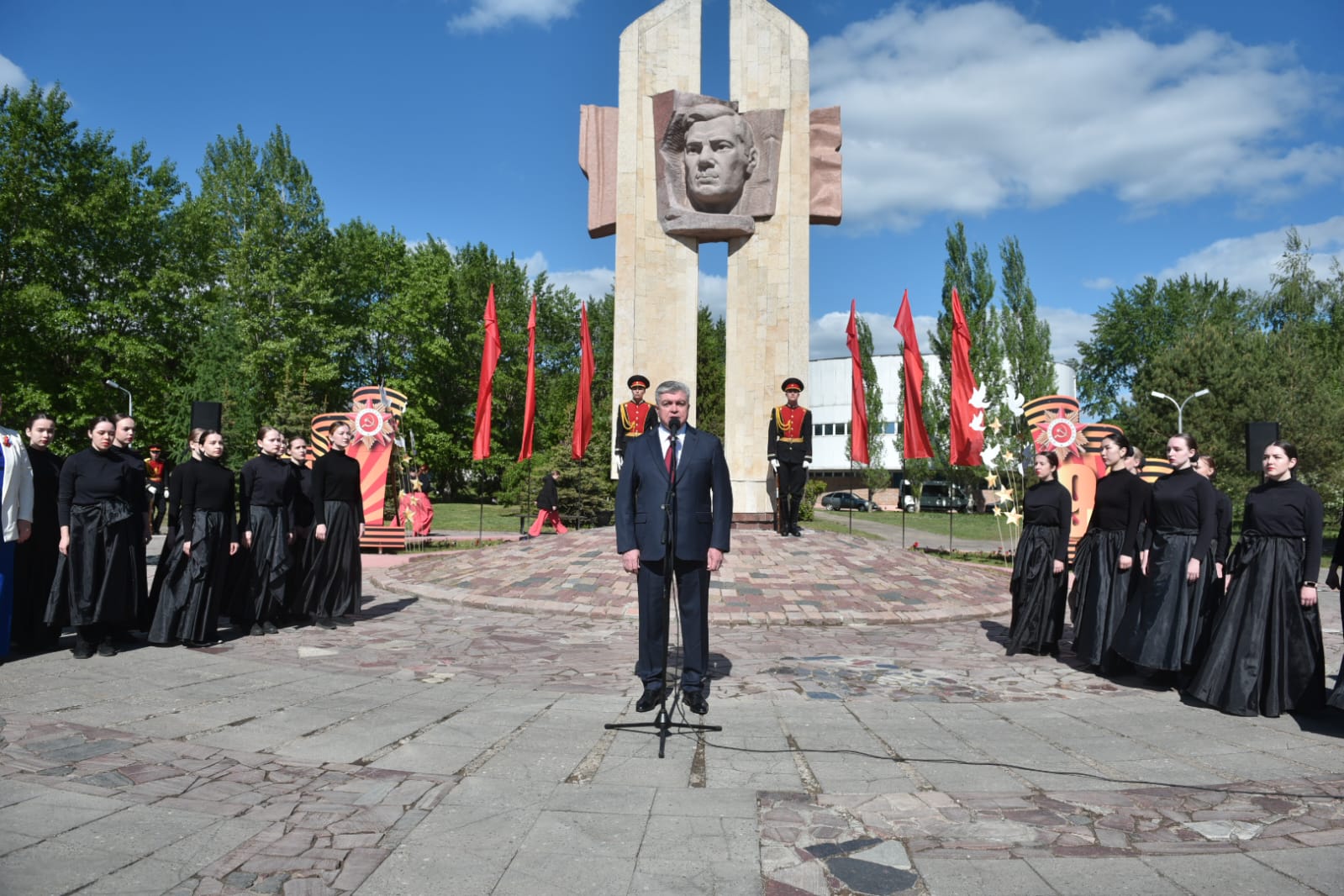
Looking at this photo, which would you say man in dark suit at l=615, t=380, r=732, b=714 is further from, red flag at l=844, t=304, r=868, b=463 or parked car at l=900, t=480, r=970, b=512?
parked car at l=900, t=480, r=970, b=512

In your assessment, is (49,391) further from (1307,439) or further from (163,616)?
(1307,439)

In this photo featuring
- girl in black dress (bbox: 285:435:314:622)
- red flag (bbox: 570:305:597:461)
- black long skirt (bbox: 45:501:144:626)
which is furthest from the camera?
red flag (bbox: 570:305:597:461)

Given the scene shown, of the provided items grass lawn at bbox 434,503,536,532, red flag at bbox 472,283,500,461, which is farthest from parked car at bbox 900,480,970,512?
red flag at bbox 472,283,500,461

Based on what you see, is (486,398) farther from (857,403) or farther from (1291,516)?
(1291,516)

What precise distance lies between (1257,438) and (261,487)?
9605 millimetres

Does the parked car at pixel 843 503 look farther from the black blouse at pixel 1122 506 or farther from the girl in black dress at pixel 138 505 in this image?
the girl in black dress at pixel 138 505

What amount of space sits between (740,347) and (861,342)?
35.5m

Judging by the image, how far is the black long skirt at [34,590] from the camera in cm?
700

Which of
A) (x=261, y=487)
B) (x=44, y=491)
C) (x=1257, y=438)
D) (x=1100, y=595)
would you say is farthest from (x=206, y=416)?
(x=1257, y=438)

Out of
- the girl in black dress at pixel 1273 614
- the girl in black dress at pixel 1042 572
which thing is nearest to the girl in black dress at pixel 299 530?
the girl in black dress at pixel 1042 572

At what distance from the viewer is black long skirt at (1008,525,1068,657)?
7.76 m

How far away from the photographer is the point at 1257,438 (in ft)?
28.9

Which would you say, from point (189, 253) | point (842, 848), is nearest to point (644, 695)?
point (842, 848)

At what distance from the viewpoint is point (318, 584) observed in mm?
8812
